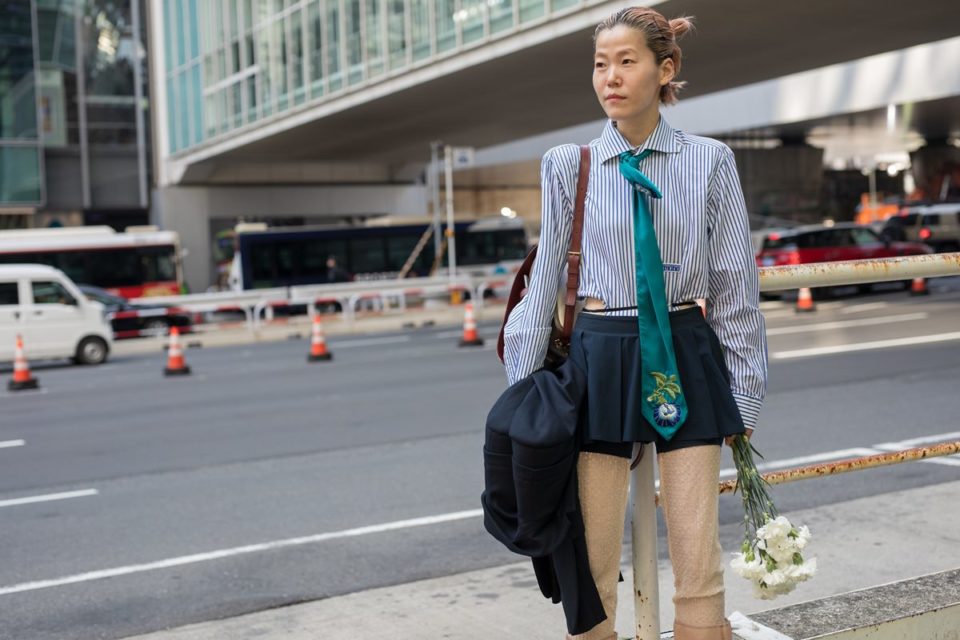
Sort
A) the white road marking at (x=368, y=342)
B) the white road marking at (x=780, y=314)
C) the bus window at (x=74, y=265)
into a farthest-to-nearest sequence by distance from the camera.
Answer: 1. the bus window at (x=74, y=265)
2. the white road marking at (x=780, y=314)
3. the white road marking at (x=368, y=342)

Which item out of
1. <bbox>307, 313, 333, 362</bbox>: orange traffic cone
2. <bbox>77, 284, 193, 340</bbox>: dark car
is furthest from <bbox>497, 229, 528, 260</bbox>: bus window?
<bbox>307, 313, 333, 362</bbox>: orange traffic cone

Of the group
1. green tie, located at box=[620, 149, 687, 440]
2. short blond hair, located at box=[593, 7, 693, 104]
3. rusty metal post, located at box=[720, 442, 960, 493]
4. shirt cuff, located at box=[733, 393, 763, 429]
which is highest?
short blond hair, located at box=[593, 7, 693, 104]

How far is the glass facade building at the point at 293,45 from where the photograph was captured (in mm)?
25719

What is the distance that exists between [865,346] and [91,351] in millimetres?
13531

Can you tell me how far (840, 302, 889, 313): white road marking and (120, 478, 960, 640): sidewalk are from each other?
1707cm

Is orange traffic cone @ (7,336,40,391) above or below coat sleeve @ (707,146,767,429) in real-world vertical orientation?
below

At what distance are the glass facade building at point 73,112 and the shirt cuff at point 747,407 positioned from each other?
159 ft

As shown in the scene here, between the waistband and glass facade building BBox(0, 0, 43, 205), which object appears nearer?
the waistband

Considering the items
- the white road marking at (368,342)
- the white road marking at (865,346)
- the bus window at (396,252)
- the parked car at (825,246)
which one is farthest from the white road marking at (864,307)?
the bus window at (396,252)

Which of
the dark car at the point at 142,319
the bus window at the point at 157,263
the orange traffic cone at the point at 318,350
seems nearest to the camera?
the orange traffic cone at the point at 318,350

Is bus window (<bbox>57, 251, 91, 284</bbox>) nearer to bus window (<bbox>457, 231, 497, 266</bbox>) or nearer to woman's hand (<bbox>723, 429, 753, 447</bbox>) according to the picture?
bus window (<bbox>457, 231, 497, 266</bbox>)

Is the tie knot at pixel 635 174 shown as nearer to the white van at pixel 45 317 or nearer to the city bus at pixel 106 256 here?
the white van at pixel 45 317

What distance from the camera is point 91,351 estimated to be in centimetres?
2111

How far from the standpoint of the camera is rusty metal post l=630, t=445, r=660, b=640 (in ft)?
9.68
